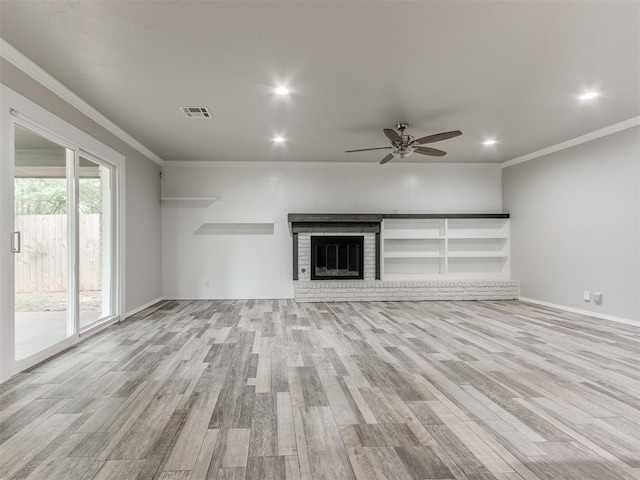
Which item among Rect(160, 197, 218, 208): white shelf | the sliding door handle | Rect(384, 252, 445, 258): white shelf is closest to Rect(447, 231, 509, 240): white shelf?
Rect(384, 252, 445, 258): white shelf

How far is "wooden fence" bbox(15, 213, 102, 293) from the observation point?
3.15 metres

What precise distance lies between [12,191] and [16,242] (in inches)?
16.3

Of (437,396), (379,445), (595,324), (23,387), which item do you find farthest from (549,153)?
(23,387)

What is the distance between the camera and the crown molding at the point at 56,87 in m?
2.82

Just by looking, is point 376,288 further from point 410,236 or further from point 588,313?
point 588,313

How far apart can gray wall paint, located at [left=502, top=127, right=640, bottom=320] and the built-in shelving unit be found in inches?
12.3

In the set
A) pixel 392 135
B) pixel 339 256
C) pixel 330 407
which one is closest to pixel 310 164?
pixel 339 256

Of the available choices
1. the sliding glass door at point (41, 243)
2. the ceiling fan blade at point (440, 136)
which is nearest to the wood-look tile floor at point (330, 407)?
the sliding glass door at point (41, 243)

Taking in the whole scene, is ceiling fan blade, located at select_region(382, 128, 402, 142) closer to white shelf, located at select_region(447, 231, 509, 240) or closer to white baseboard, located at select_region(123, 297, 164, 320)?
white shelf, located at select_region(447, 231, 509, 240)

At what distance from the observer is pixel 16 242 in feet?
9.62

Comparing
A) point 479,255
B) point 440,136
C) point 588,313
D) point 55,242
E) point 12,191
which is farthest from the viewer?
point 479,255

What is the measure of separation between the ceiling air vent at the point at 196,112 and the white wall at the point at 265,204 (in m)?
2.62

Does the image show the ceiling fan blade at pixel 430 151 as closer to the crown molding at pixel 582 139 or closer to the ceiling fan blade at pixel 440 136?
the ceiling fan blade at pixel 440 136

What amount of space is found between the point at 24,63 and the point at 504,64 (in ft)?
13.3
